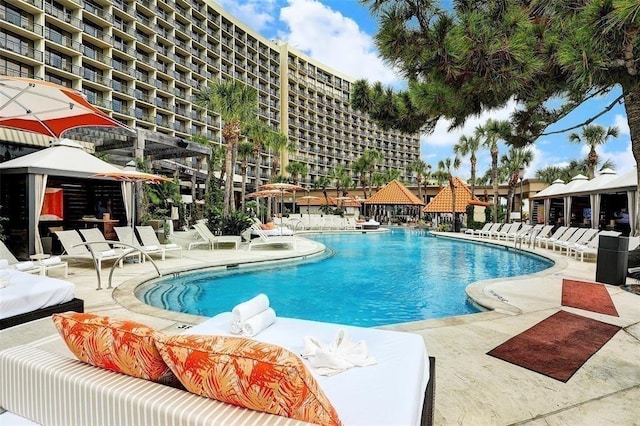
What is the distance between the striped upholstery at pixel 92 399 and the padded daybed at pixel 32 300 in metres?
2.05

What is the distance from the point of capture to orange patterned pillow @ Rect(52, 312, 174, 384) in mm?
1539

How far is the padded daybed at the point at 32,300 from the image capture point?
3475 millimetres

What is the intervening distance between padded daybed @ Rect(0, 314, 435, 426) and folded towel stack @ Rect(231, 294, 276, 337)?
0.88 meters

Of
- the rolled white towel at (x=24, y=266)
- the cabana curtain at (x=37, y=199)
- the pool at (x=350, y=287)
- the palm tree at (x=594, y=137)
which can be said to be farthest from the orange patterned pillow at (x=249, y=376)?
the palm tree at (x=594, y=137)

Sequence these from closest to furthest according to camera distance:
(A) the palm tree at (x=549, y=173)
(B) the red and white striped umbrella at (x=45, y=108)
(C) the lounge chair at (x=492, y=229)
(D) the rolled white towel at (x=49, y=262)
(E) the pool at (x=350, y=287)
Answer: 1. (B) the red and white striped umbrella at (x=45, y=108)
2. (E) the pool at (x=350, y=287)
3. (D) the rolled white towel at (x=49, y=262)
4. (C) the lounge chair at (x=492, y=229)
5. (A) the palm tree at (x=549, y=173)

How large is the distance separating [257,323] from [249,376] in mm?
1488

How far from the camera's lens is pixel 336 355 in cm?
215

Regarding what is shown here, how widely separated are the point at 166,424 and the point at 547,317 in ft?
15.2

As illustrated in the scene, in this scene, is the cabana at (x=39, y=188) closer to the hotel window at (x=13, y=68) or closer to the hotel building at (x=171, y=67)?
the hotel building at (x=171, y=67)

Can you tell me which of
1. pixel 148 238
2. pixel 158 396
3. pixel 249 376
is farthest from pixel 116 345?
pixel 148 238

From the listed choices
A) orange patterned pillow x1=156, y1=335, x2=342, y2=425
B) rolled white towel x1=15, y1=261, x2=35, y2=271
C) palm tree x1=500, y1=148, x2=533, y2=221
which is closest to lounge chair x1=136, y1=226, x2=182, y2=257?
rolled white towel x1=15, y1=261, x2=35, y2=271

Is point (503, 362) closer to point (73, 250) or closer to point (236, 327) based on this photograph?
point (236, 327)

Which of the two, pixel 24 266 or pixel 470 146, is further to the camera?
pixel 470 146

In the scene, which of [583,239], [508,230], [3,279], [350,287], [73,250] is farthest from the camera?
[508,230]
